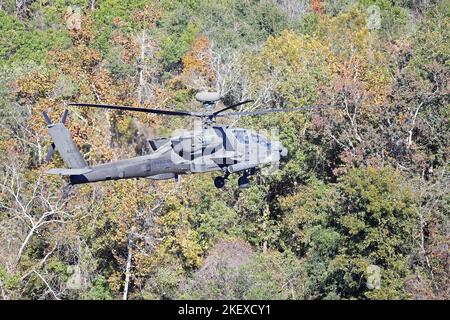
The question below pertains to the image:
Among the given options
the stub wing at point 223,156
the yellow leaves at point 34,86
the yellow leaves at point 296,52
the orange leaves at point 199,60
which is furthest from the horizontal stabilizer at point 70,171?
the orange leaves at point 199,60

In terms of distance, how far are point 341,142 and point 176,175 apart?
19.7 metres

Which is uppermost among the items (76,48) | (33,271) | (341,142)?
(76,48)

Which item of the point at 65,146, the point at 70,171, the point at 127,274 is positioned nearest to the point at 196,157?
the point at 70,171

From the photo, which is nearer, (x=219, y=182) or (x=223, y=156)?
(x=223, y=156)

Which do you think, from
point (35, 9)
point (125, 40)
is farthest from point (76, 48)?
point (35, 9)

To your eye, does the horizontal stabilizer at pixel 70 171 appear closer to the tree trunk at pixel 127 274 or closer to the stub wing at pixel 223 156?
the stub wing at pixel 223 156

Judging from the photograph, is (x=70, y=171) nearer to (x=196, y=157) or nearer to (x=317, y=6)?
(x=196, y=157)

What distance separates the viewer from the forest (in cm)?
4175

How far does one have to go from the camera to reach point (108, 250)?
1791 inches

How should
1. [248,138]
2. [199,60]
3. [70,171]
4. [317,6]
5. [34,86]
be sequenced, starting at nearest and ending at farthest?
[70,171]
[248,138]
[34,86]
[199,60]
[317,6]

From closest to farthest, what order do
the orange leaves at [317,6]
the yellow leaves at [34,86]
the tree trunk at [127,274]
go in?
the tree trunk at [127,274] < the yellow leaves at [34,86] < the orange leaves at [317,6]

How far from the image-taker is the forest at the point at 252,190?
4175 cm

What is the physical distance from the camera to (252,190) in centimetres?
4909
